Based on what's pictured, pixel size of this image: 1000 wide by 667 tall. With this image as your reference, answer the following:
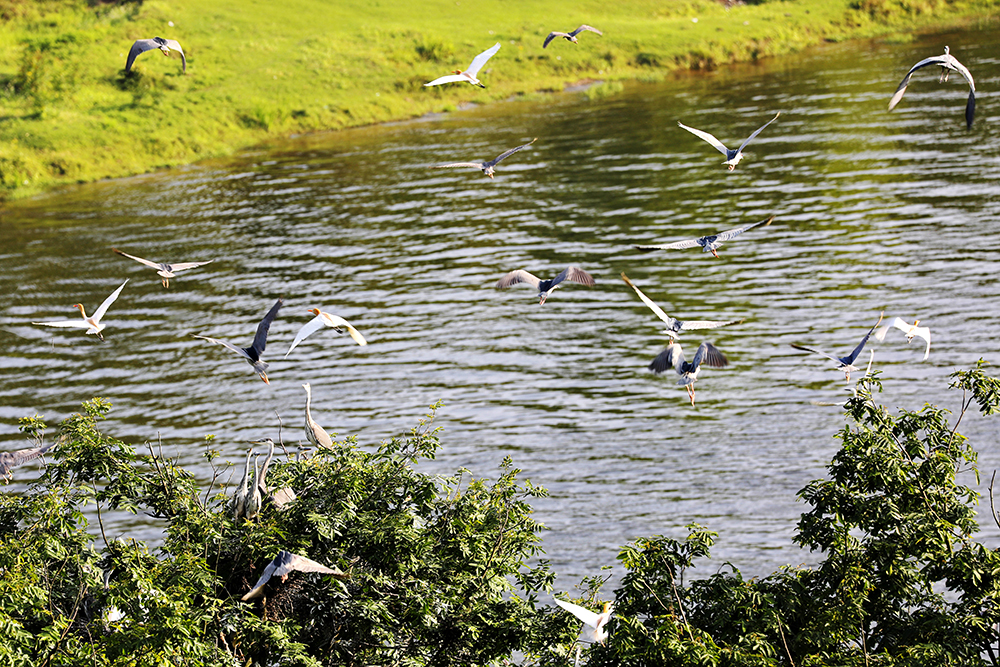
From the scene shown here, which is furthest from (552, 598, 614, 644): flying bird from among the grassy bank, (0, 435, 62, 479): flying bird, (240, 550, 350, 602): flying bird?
the grassy bank

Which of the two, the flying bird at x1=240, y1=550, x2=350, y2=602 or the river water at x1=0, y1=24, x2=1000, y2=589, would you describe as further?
the river water at x1=0, y1=24, x2=1000, y2=589

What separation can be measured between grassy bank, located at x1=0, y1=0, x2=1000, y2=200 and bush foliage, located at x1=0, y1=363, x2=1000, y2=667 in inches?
1819

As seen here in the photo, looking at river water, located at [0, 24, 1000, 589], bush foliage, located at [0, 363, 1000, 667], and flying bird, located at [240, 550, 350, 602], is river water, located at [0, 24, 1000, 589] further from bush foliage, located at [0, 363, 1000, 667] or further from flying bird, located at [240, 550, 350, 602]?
flying bird, located at [240, 550, 350, 602]

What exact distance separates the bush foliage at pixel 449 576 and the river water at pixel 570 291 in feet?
23.8

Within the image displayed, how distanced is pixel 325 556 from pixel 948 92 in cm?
5422

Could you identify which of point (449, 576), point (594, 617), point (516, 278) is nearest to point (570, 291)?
point (516, 278)

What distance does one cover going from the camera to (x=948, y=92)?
55438 millimetres

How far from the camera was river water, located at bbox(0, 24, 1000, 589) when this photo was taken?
23516mm

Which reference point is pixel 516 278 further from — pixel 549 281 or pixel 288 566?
pixel 288 566

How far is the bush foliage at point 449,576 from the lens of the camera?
34.2ft

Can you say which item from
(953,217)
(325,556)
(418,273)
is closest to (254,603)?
(325,556)

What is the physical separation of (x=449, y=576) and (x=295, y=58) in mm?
56989

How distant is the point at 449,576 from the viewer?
11844mm

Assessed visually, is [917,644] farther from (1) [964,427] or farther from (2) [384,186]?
(2) [384,186]
